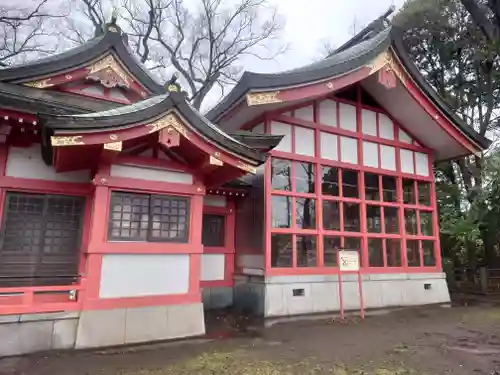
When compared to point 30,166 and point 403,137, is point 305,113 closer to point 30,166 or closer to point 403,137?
point 403,137

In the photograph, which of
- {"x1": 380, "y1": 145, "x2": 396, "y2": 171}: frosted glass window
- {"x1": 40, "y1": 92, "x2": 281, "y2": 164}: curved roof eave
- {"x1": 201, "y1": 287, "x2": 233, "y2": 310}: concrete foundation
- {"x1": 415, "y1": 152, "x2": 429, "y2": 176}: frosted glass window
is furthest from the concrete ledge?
{"x1": 415, "y1": 152, "x2": 429, "y2": 176}: frosted glass window

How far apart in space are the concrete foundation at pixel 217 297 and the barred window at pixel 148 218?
9.67 feet

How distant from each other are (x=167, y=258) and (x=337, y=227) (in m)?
4.76

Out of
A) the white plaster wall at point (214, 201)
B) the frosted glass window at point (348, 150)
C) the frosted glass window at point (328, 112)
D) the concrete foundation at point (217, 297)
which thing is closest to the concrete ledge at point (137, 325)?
the concrete foundation at point (217, 297)

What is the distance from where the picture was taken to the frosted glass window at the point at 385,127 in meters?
10.7

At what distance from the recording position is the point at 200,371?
455 centimetres

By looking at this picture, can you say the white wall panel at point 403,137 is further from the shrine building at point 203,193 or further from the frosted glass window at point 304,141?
the frosted glass window at point 304,141

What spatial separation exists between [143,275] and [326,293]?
4.60m

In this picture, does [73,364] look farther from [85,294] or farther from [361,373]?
[361,373]

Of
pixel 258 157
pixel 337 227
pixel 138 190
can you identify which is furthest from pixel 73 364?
pixel 337 227

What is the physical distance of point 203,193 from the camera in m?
6.78

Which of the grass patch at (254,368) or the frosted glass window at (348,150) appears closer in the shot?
the grass patch at (254,368)

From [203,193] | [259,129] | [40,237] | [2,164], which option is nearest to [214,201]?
[259,129]

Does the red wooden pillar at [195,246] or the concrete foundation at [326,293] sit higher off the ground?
the red wooden pillar at [195,246]
